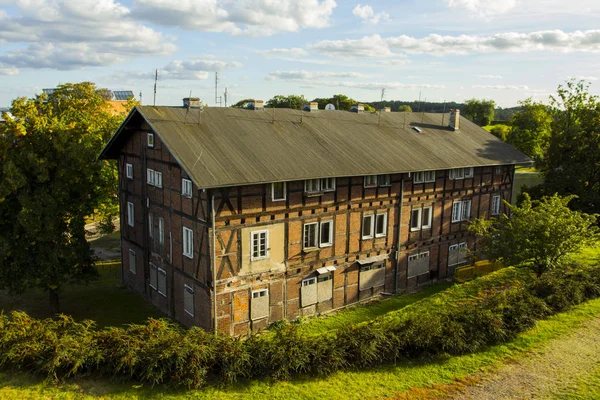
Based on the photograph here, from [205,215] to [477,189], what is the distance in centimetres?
1922

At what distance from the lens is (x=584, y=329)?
64.1 feet

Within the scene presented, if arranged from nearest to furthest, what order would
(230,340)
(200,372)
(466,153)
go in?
1. (200,372)
2. (230,340)
3. (466,153)

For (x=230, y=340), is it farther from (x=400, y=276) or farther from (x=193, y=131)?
(x=400, y=276)

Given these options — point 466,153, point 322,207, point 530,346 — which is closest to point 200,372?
point 322,207

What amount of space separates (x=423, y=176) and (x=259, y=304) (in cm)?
1245

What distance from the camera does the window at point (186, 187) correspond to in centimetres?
2077

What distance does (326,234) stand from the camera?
77.7 ft

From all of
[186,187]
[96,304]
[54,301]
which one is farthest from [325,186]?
[54,301]

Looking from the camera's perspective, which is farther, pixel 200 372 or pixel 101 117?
pixel 101 117

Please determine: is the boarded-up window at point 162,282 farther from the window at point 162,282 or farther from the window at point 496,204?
the window at point 496,204

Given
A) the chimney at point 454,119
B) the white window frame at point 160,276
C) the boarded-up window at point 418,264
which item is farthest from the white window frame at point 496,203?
the white window frame at point 160,276

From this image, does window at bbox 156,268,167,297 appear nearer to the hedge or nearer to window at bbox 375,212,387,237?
the hedge

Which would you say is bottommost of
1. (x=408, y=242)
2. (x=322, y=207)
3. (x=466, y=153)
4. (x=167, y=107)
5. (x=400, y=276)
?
(x=400, y=276)

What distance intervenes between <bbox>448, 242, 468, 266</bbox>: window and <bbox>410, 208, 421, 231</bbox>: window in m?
3.67
